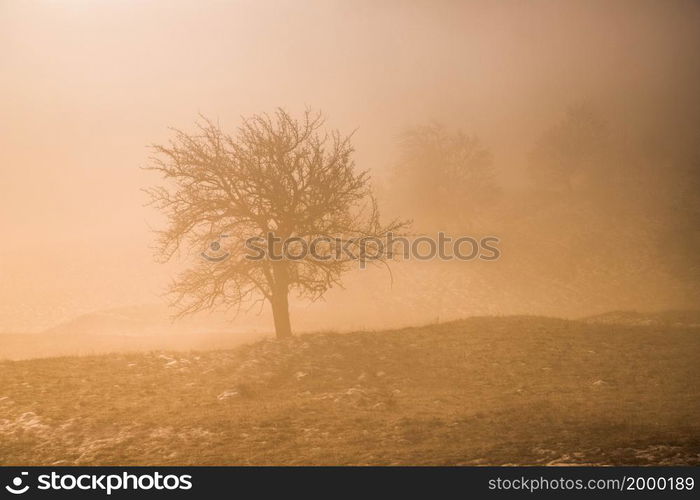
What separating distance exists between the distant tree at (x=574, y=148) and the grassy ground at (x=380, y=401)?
53686 mm

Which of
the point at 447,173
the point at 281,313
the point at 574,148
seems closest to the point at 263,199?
the point at 281,313

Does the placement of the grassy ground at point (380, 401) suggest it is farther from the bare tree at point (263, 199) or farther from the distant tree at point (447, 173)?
the distant tree at point (447, 173)

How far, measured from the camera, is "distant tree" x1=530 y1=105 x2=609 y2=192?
7494 centimetres

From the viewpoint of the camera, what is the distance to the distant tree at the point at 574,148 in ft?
246

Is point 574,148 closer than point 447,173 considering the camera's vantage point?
No

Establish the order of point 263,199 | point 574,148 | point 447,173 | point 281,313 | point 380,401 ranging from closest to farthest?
point 380,401 → point 263,199 → point 281,313 → point 447,173 → point 574,148

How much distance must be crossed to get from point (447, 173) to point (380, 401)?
191 ft

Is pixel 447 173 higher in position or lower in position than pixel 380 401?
higher

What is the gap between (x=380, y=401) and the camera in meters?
17.0

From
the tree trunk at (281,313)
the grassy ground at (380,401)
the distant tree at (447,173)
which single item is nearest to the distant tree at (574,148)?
the distant tree at (447,173)

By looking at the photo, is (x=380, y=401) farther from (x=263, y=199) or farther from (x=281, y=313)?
(x=263, y=199)

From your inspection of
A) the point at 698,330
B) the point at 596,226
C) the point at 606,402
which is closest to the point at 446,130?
the point at 596,226

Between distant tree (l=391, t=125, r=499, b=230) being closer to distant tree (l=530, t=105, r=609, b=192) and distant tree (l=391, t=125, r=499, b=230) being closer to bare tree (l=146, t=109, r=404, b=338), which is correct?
distant tree (l=530, t=105, r=609, b=192)

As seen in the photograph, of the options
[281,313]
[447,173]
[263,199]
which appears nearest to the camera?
[263,199]
